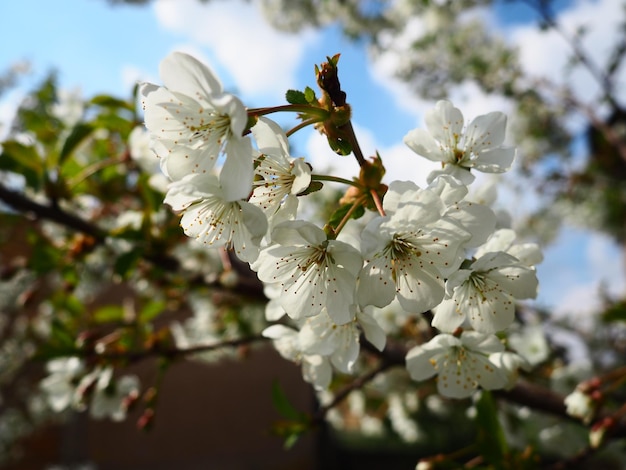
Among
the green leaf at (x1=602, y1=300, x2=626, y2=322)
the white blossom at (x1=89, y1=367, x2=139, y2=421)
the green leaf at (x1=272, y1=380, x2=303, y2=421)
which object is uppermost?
the green leaf at (x1=602, y1=300, x2=626, y2=322)

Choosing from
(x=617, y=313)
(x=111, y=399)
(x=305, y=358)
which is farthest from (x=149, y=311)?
(x=617, y=313)

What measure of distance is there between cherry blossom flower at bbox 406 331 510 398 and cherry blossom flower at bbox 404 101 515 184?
286 millimetres

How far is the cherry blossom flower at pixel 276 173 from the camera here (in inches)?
23.7

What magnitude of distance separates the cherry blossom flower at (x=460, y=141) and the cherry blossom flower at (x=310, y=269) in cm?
23

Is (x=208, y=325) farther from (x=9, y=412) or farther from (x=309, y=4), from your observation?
(x=309, y=4)

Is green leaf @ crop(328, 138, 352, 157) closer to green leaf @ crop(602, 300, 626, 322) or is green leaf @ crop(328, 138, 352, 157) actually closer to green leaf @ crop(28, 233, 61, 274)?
green leaf @ crop(602, 300, 626, 322)

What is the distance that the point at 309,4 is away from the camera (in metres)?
5.32

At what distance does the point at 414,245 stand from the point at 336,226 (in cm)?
12

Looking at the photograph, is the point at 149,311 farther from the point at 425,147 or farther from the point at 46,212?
Answer: the point at 425,147

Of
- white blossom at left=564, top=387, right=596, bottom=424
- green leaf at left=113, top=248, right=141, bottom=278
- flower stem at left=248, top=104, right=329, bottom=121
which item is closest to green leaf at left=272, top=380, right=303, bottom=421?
green leaf at left=113, top=248, right=141, bottom=278

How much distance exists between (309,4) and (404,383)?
430 cm

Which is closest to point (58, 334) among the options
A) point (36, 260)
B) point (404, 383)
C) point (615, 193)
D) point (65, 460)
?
point (36, 260)

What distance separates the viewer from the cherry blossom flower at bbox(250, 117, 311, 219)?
1.98ft

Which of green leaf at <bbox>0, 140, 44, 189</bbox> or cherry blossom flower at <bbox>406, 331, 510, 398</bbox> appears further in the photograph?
green leaf at <bbox>0, 140, 44, 189</bbox>
